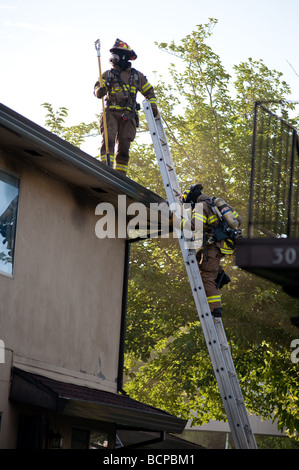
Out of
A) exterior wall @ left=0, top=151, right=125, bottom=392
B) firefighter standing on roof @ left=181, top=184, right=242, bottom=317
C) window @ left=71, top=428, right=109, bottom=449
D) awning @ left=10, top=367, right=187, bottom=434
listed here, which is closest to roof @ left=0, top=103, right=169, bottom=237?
exterior wall @ left=0, top=151, right=125, bottom=392

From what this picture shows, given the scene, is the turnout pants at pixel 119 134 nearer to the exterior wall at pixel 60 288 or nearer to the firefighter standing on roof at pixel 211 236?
the exterior wall at pixel 60 288

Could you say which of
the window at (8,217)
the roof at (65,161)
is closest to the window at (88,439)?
the window at (8,217)

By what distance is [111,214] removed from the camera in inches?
453

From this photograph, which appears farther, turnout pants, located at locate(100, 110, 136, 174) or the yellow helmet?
turnout pants, located at locate(100, 110, 136, 174)

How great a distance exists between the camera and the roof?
8.48 metres

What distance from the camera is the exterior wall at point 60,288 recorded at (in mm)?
9289

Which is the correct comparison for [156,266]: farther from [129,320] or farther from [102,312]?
[102,312]

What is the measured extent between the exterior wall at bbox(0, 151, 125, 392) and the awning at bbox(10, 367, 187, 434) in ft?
0.80

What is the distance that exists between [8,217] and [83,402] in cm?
235

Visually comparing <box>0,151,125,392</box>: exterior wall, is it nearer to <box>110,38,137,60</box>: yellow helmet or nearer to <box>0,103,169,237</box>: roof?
<box>0,103,169,237</box>: roof

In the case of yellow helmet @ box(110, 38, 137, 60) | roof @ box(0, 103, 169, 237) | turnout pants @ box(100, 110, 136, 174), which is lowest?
roof @ box(0, 103, 169, 237)

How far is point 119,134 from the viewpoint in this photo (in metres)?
12.9

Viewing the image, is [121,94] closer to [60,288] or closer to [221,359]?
[60,288]

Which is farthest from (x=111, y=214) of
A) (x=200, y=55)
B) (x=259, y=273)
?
(x=200, y=55)
